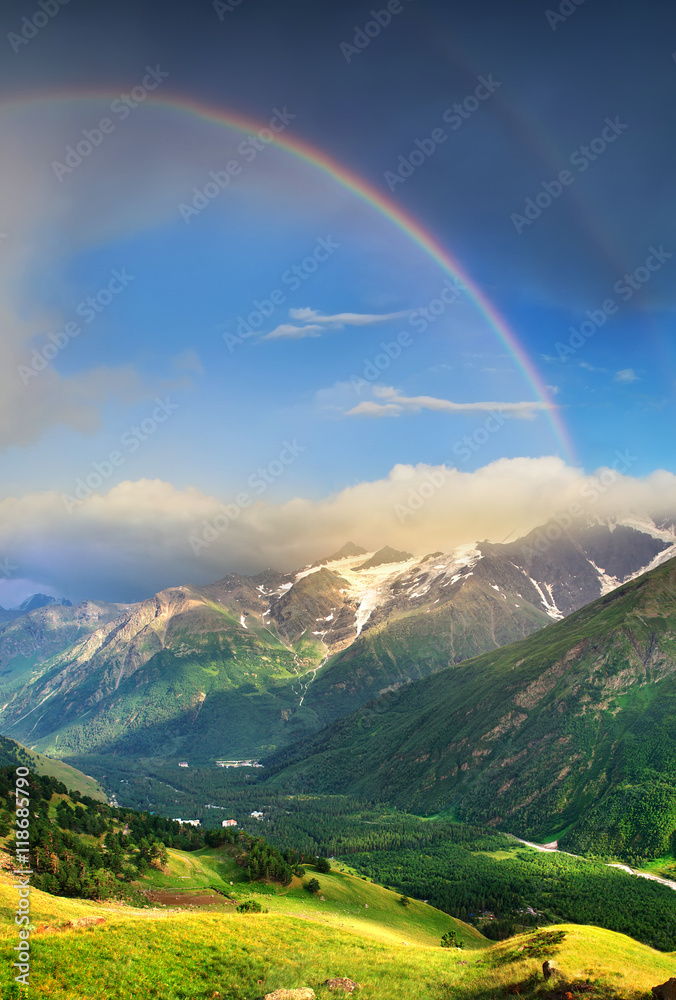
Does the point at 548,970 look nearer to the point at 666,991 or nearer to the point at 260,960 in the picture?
the point at 666,991

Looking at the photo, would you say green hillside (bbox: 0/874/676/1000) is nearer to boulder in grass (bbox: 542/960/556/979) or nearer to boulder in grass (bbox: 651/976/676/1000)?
boulder in grass (bbox: 542/960/556/979)

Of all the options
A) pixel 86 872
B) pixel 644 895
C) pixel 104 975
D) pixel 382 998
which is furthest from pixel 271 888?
pixel 644 895

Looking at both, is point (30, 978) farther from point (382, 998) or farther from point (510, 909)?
point (510, 909)

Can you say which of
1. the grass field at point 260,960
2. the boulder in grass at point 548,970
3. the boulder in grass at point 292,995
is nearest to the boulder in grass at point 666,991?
the grass field at point 260,960

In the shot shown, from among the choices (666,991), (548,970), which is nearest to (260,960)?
(548,970)

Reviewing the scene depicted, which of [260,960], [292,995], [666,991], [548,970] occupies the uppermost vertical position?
[666,991]

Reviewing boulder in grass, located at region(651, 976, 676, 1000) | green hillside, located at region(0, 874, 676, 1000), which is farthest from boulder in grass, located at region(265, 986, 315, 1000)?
boulder in grass, located at region(651, 976, 676, 1000)
